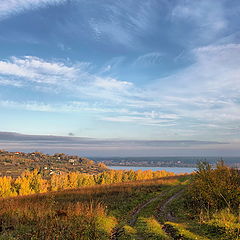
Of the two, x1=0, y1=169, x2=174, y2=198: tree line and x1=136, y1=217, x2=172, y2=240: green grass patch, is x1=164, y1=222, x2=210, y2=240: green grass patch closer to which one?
x1=136, y1=217, x2=172, y2=240: green grass patch

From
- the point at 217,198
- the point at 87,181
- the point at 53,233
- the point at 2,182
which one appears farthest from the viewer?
the point at 87,181

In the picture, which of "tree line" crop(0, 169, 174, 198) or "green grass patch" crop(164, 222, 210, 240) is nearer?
"green grass patch" crop(164, 222, 210, 240)

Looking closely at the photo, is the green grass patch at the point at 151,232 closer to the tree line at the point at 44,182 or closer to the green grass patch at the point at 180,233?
the green grass patch at the point at 180,233

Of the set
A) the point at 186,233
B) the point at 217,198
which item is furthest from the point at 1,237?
the point at 217,198

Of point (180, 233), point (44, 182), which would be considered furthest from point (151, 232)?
point (44, 182)

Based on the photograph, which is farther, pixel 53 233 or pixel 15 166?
pixel 15 166

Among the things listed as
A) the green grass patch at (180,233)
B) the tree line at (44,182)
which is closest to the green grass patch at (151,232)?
the green grass patch at (180,233)

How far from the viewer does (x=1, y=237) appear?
12.1m

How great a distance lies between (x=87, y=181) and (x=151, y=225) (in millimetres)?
66769

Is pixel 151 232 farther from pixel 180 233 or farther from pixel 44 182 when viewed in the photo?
pixel 44 182

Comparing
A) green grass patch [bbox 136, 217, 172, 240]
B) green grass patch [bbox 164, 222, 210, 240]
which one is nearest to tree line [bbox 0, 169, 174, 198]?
green grass patch [bbox 136, 217, 172, 240]

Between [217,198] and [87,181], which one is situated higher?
[217,198]

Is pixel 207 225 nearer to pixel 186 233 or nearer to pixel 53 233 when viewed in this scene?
pixel 186 233

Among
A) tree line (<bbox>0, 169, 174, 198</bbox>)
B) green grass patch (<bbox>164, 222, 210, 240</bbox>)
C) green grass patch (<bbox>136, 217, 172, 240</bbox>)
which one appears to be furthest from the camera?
tree line (<bbox>0, 169, 174, 198</bbox>)
